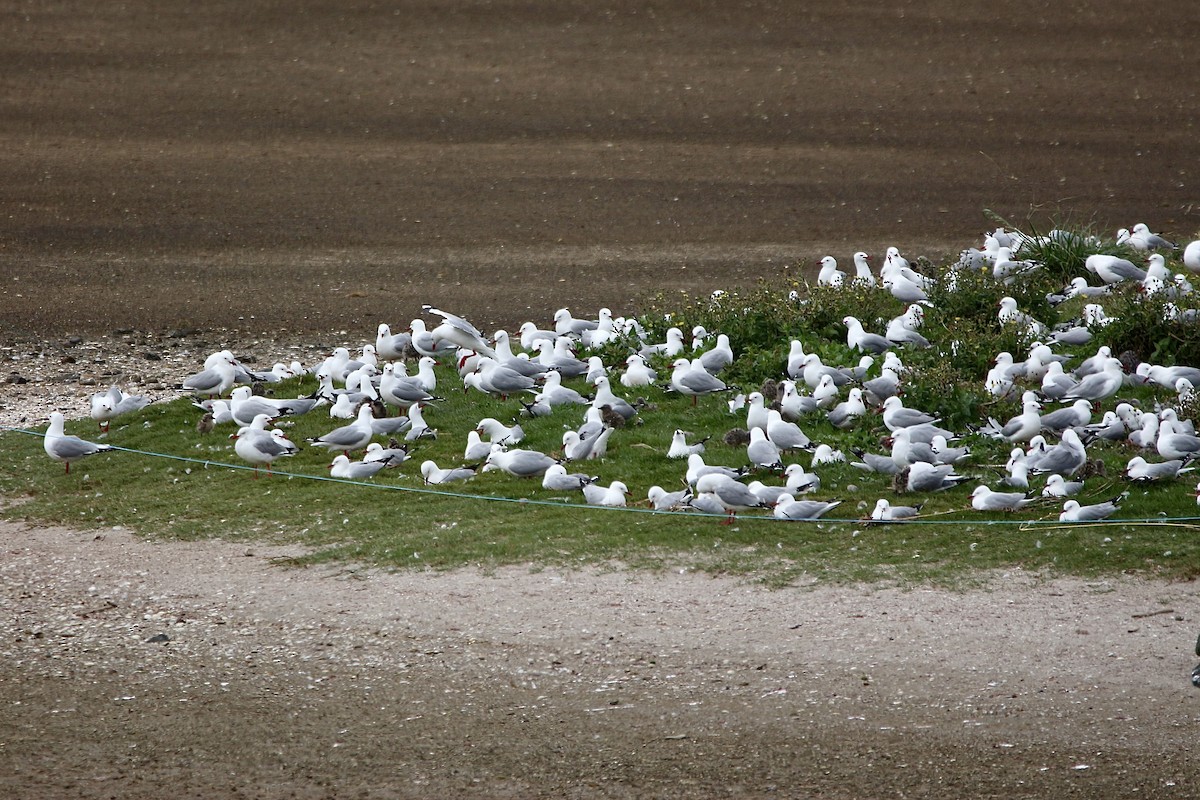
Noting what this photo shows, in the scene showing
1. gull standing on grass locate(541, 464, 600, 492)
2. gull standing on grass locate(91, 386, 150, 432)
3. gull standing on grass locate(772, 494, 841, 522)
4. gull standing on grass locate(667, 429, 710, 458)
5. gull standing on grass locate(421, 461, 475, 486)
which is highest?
gull standing on grass locate(772, 494, 841, 522)

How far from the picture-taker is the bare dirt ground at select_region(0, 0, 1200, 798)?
6.89 m

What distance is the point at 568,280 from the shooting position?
A: 19656 millimetres

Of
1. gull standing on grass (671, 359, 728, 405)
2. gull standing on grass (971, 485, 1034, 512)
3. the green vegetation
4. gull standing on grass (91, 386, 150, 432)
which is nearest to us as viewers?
the green vegetation

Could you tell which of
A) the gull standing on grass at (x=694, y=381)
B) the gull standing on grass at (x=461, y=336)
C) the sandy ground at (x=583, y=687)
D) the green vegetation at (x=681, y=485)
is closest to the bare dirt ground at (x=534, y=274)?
the sandy ground at (x=583, y=687)

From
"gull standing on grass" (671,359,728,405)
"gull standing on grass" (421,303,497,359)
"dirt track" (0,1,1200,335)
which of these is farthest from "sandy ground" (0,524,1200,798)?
"dirt track" (0,1,1200,335)

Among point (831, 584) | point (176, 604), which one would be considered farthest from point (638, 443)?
point (176, 604)

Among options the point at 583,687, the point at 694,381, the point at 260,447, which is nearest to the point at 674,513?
the point at 583,687

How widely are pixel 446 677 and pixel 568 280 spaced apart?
12300 mm

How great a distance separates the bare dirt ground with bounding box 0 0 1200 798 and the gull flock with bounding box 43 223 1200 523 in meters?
1.66

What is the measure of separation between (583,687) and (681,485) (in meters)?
3.70

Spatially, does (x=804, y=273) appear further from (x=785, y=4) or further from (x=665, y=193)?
(x=785, y=4)

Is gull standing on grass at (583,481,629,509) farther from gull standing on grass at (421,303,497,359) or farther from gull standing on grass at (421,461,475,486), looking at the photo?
gull standing on grass at (421,303,497,359)

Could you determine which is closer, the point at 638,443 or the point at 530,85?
the point at 638,443

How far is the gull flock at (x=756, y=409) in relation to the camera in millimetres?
10484
